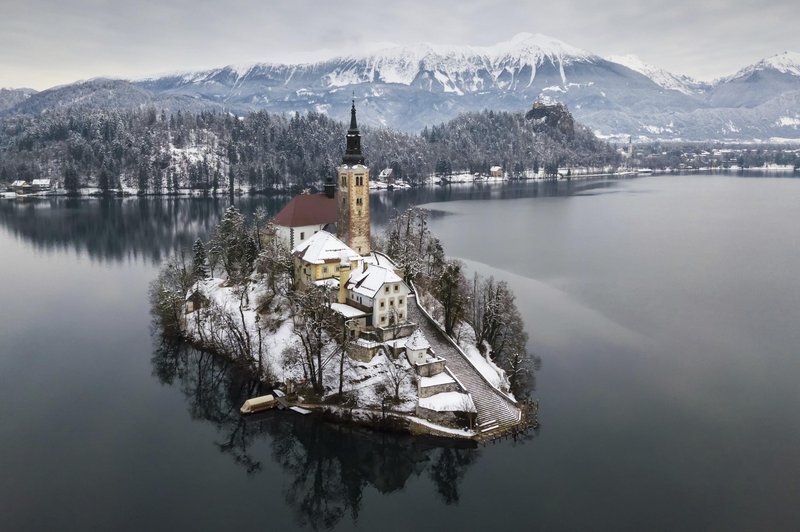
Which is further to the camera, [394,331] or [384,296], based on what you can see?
[384,296]

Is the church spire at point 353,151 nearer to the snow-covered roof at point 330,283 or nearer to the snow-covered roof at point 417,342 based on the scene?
the snow-covered roof at point 330,283

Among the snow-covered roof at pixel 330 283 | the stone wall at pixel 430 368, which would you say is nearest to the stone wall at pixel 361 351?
the stone wall at pixel 430 368

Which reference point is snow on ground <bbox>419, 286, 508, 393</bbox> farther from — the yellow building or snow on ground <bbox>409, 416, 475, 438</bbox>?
the yellow building

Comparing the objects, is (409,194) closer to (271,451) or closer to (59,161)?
(59,161)

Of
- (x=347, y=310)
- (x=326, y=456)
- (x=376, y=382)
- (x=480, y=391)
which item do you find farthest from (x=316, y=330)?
(x=480, y=391)

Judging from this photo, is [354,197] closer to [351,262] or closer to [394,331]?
[351,262]

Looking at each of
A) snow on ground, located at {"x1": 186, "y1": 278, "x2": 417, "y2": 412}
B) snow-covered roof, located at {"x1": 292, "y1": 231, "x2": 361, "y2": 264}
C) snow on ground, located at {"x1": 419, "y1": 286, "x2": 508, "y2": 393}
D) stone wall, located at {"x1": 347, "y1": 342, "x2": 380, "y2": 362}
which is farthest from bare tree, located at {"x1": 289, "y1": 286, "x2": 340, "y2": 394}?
snow on ground, located at {"x1": 419, "y1": 286, "x2": 508, "y2": 393}
